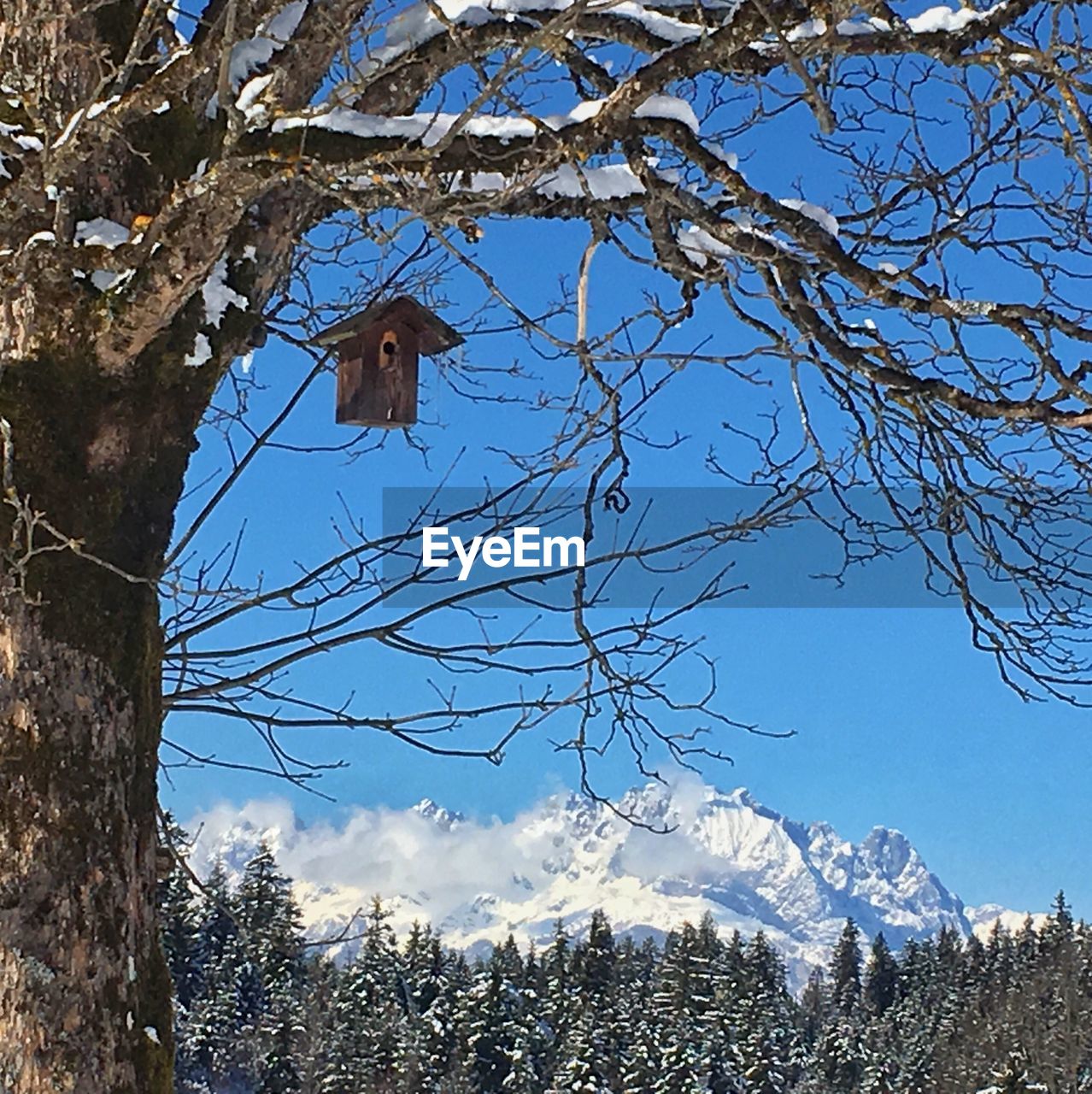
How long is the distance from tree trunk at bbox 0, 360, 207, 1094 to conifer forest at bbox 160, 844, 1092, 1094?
22.6m

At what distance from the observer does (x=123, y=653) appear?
285 cm

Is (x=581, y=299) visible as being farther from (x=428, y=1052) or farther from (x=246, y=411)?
(x=428, y=1052)

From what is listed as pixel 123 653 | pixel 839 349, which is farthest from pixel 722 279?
pixel 123 653

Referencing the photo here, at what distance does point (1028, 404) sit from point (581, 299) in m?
1.06

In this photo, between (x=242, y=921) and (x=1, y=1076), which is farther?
(x=242, y=921)

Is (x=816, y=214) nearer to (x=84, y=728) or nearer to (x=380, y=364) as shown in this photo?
(x=380, y=364)

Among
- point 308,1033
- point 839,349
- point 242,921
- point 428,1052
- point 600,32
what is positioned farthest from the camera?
point 428,1052

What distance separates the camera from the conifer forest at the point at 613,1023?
106ft

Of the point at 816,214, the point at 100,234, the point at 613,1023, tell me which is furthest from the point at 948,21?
the point at 613,1023

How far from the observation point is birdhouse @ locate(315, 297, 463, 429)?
415 cm

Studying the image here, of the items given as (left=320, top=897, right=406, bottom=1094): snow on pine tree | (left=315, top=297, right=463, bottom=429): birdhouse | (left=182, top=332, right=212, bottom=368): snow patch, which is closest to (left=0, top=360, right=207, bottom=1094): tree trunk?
(left=182, top=332, right=212, bottom=368): snow patch

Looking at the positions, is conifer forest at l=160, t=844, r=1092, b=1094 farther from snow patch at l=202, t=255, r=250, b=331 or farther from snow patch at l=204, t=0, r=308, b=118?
snow patch at l=204, t=0, r=308, b=118

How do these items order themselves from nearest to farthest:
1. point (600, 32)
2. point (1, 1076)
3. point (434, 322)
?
→ 1. point (1, 1076)
2. point (600, 32)
3. point (434, 322)

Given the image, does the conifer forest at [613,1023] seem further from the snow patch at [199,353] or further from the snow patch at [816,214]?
the snow patch at [816,214]
